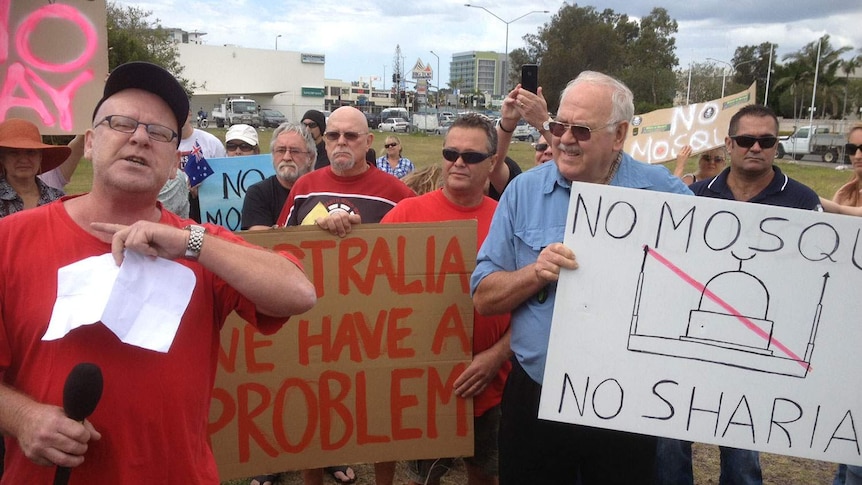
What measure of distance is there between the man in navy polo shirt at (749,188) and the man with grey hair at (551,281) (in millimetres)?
1267

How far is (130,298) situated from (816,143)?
120 ft

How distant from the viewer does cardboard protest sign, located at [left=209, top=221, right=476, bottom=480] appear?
2.82m

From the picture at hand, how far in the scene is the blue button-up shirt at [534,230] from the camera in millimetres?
2328

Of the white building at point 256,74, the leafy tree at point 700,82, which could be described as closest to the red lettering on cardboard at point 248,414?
the leafy tree at point 700,82

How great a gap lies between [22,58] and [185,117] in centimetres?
199

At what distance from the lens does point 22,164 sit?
3.33m

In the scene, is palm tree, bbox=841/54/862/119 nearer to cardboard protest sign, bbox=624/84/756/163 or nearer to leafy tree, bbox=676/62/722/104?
leafy tree, bbox=676/62/722/104

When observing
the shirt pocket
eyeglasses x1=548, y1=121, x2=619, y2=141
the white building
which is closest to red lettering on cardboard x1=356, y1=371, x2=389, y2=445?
the shirt pocket

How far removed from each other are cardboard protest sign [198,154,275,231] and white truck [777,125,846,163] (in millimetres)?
31663

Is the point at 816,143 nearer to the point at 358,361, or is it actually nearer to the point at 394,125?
the point at 394,125

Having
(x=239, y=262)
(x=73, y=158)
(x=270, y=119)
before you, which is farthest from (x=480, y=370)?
(x=270, y=119)

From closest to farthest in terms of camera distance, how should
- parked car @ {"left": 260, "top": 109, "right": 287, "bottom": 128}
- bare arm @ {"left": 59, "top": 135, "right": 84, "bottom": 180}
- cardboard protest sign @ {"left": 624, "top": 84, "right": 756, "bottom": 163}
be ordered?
bare arm @ {"left": 59, "top": 135, "right": 84, "bottom": 180}, cardboard protest sign @ {"left": 624, "top": 84, "right": 756, "bottom": 163}, parked car @ {"left": 260, "top": 109, "right": 287, "bottom": 128}

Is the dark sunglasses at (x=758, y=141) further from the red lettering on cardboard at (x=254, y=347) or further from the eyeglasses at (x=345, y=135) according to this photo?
the red lettering on cardboard at (x=254, y=347)

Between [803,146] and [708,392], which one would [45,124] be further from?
[803,146]
